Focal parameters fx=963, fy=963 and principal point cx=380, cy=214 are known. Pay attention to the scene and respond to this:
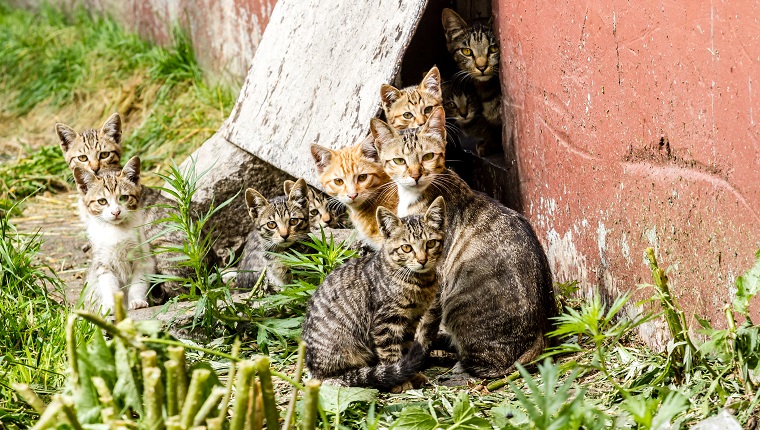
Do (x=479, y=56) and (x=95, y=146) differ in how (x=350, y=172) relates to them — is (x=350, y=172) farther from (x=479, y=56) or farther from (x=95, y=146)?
(x=95, y=146)

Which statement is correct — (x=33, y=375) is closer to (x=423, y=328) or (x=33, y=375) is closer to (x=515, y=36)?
(x=423, y=328)

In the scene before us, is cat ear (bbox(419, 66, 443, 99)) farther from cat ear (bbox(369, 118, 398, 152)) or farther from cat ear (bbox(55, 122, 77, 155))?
cat ear (bbox(55, 122, 77, 155))

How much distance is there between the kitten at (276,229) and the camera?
5531 mm

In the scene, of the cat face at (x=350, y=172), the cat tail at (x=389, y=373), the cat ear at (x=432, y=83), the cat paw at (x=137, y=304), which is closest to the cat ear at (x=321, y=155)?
the cat face at (x=350, y=172)

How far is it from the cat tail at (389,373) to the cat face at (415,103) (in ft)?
6.07

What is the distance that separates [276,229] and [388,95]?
1.01 metres

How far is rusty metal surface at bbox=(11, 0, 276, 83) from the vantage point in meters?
8.13

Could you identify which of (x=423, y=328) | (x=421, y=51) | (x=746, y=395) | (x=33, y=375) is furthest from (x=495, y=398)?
(x=421, y=51)

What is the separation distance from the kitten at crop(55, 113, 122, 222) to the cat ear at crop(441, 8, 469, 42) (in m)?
2.32

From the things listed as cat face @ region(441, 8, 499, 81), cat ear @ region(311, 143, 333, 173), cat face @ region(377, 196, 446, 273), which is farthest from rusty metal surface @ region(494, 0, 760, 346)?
cat ear @ region(311, 143, 333, 173)

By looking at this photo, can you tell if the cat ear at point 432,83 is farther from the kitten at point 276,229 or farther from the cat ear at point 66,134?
the cat ear at point 66,134

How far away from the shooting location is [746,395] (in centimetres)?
347

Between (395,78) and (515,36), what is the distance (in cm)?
77

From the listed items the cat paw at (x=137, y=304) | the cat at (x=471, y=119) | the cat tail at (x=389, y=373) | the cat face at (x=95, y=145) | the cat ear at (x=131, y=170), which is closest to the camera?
the cat tail at (x=389, y=373)
